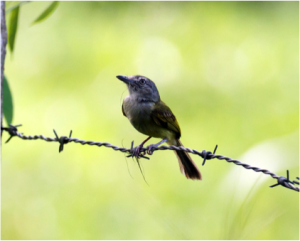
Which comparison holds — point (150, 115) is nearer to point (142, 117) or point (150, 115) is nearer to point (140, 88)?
point (142, 117)

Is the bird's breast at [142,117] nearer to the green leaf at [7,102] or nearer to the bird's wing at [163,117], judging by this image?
the bird's wing at [163,117]

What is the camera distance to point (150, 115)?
3.21 meters

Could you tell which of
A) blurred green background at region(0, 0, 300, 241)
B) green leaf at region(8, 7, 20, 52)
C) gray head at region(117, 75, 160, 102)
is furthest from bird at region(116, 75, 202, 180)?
green leaf at region(8, 7, 20, 52)

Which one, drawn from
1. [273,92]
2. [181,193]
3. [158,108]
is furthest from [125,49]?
[158,108]

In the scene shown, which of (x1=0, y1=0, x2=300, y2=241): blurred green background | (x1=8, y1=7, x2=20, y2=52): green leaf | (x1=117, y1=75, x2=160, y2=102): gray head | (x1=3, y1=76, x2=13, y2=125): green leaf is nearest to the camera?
(x1=3, y1=76, x2=13, y2=125): green leaf

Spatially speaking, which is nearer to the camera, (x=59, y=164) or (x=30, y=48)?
(x=59, y=164)

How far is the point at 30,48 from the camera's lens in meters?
8.62

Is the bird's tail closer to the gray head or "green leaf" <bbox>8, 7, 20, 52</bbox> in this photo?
the gray head

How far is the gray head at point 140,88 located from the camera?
333cm

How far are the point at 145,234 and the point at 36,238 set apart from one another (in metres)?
Answer: 1.74

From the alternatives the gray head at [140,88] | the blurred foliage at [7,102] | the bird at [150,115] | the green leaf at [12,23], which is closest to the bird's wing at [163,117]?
the bird at [150,115]

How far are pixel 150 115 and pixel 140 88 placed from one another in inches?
12.2

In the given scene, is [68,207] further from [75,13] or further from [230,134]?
[75,13]

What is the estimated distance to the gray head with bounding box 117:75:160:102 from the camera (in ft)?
10.9
